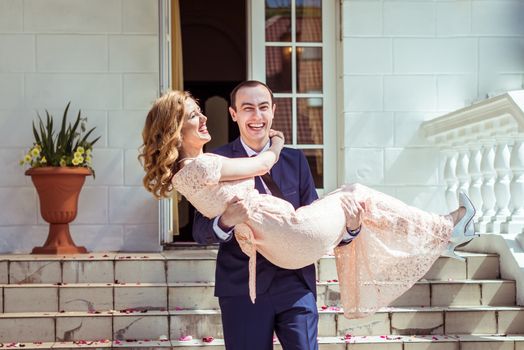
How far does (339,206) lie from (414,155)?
4.33 meters

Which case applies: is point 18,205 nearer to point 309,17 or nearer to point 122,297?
point 122,297

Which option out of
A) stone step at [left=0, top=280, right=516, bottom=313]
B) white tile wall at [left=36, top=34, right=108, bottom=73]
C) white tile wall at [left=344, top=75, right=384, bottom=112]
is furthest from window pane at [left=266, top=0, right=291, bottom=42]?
stone step at [left=0, top=280, right=516, bottom=313]

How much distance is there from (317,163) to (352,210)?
4.33 m

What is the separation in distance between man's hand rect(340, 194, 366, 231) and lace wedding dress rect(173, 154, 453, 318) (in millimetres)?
23

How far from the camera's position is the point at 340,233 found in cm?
293

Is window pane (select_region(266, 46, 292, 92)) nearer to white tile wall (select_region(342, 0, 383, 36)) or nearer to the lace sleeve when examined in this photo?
white tile wall (select_region(342, 0, 383, 36))

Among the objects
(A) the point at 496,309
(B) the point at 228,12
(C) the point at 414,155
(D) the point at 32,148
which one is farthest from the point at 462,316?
(B) the point at 228,12

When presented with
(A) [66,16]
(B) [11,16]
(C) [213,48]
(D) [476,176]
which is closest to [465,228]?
(D) [476,176]

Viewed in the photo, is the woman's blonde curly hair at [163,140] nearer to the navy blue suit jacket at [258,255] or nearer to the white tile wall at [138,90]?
the navy blue suit jacket at [258,255]

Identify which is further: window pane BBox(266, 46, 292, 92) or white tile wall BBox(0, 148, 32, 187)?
window pane BBox(266, 46, 292, 92)

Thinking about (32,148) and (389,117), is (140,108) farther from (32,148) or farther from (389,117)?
(389,117)

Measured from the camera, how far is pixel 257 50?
7.18 metres

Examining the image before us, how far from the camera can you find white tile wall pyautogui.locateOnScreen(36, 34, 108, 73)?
6852 mm

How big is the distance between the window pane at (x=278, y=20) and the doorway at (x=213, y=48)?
3609mm
